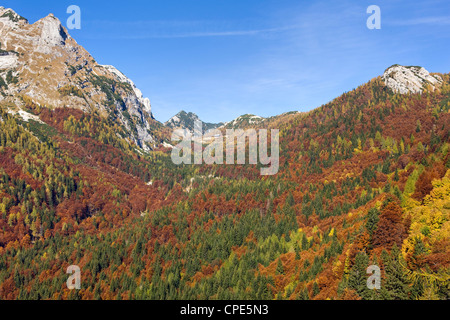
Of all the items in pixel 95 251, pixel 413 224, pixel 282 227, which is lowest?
pixel 95 251

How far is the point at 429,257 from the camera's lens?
47469 mm

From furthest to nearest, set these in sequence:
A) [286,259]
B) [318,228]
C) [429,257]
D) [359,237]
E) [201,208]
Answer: [201,208] < [318,228] < [286,259] < [359,237] < [429,257]

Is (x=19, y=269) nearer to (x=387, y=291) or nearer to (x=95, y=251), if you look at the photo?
(x=95, y=251)

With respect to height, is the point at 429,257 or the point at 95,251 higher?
the point at 429,257

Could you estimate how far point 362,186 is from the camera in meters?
162

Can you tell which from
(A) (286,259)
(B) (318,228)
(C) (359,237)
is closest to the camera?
(C) (359,237)

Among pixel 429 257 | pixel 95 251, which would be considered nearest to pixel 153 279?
pixel 95 251

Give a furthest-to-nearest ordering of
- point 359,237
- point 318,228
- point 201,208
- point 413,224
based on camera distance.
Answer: point 201,208 < point 318,228 < point 359,237 < point 413,224

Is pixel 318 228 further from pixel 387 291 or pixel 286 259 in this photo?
pixel 387 291

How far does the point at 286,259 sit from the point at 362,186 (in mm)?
78418
